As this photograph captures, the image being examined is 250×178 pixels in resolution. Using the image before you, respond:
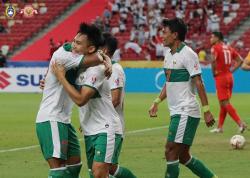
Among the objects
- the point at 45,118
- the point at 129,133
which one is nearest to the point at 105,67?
the point at 45,118

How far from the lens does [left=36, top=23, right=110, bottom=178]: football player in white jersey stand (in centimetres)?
886

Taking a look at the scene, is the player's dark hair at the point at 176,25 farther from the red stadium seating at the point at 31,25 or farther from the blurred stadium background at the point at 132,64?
the red stadium seating at the point at 31,25

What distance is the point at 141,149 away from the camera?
16047 mm

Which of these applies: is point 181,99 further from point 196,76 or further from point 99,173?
point 99,173

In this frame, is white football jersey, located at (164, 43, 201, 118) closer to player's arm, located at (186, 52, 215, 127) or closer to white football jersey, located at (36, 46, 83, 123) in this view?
player's arm, located at (186, 52, 215, 127)

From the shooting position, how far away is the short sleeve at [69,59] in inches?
348

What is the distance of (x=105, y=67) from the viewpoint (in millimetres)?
8930

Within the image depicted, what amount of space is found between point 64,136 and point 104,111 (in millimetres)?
535

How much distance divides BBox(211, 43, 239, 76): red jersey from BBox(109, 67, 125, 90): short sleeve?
29.4 ft

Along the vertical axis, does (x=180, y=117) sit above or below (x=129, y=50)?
above

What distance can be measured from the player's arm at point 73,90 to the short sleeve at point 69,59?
0.07 m

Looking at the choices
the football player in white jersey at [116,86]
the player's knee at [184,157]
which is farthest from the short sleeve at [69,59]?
the player's knee at [184,157]

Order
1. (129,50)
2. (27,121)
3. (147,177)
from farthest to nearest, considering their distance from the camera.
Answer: (129,50), (27,121), (147,177)

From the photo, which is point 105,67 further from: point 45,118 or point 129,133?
point 129,133
